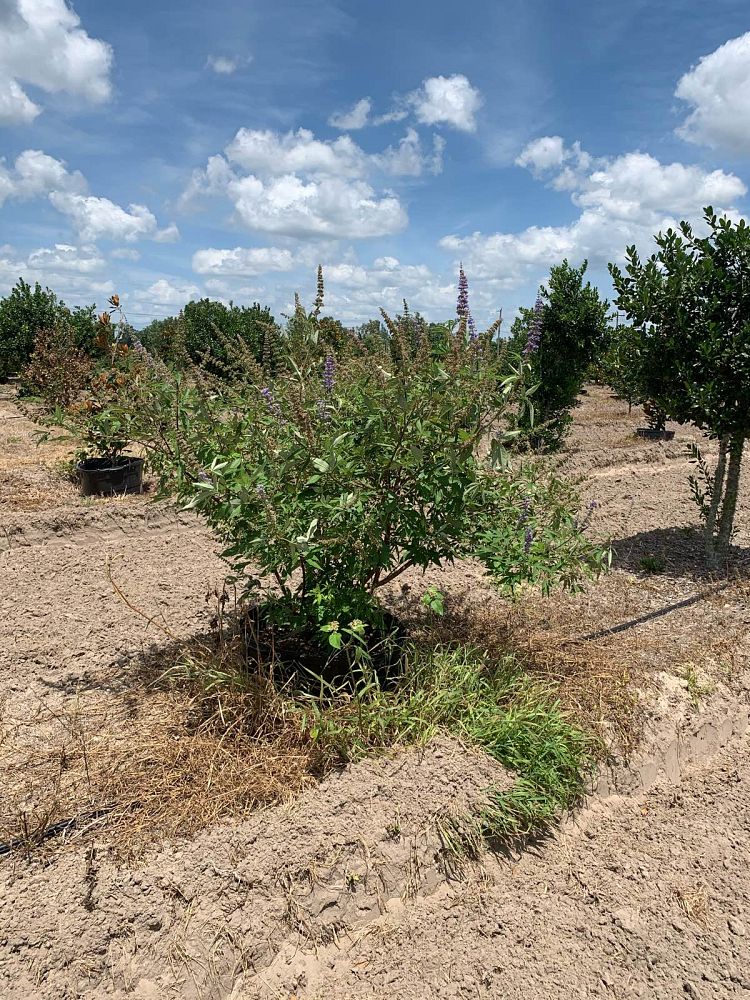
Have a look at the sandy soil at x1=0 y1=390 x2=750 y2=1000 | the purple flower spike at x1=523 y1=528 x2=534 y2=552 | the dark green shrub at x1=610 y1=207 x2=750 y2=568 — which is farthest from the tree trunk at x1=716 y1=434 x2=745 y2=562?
the purple flower spike at x1=523 y1=528 x2=534 y2=552

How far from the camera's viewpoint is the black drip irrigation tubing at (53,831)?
2.22 meters

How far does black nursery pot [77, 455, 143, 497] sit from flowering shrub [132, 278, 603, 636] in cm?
411

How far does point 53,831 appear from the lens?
7.53 feet

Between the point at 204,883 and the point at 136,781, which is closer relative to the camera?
the point at 204,883

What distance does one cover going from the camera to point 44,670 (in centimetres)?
349

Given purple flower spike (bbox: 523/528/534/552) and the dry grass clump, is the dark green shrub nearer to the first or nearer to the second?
purple flower spike (bbox: 523/528/534/552)

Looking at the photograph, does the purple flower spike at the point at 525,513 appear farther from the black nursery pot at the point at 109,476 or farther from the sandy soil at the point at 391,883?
the black nursery pot at the point at 109,476

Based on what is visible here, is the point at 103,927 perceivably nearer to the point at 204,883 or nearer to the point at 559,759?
the point at 204,883

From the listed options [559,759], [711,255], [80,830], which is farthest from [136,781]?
[711,255]

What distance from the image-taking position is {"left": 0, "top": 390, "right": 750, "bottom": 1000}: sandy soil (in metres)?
2.00

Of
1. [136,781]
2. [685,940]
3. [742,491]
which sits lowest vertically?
[685,940]

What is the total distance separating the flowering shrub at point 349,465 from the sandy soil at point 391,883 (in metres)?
0.79

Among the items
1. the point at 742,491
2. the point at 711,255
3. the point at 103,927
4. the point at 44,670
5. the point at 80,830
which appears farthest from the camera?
the point at 742,491

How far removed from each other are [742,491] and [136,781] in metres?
7.04
